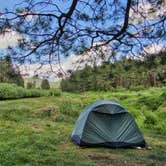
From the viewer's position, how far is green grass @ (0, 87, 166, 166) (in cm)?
791

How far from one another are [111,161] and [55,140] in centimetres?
257

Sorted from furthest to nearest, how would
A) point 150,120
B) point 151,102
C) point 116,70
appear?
point 151,102, point 150,120, point 116,70

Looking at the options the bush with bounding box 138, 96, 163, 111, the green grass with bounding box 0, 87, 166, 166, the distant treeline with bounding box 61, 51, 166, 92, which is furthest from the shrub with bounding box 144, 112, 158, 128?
the distant treeline with bounding box 61, 51, 166, 92

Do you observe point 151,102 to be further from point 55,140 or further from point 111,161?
point 111,161

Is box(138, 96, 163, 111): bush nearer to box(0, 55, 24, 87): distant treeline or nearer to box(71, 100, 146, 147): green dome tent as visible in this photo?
box(71, 100, 146, 147): green dome tent

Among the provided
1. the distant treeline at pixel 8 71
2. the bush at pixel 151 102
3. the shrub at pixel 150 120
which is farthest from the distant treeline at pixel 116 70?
the bush at pixel 151 102

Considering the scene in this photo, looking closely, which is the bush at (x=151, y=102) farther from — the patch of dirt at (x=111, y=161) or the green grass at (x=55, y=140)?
the patch of dirt at (x=111, y=161)

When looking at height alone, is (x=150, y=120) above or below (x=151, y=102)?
below

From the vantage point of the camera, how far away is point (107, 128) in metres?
10.7

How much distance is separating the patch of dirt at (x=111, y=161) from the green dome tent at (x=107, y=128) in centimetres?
145


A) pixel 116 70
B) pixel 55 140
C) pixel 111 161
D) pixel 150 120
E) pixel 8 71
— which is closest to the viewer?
pixel 8 71

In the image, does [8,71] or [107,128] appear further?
[107,128]

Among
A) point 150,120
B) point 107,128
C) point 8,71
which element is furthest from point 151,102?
point 8,71

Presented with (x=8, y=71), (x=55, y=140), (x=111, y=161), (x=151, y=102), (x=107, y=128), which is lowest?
(x=111, y=161)
